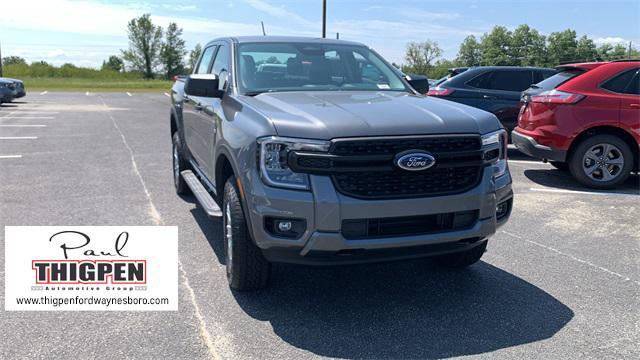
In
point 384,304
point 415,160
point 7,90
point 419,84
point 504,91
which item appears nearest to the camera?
point 415,160

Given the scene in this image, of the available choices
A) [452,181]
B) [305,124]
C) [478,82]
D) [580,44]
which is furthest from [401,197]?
[580,44]

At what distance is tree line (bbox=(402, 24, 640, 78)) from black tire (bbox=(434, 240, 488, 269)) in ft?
271

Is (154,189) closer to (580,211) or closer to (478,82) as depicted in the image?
(580,211)

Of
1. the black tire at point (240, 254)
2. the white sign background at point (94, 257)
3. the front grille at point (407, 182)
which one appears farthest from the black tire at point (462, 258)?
the white sign background at point (94, 257)

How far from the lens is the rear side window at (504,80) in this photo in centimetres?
1084

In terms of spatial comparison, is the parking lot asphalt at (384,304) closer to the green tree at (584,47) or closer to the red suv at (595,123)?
the red suv at (595,123)

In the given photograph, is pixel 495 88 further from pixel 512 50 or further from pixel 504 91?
pixel 512 50

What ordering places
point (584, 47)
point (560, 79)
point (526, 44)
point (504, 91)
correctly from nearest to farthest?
point (560, 79) → point (504, 91) → point (584, 47) → point (526, 44)

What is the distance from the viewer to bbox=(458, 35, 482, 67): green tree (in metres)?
107

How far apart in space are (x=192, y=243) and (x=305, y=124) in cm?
223

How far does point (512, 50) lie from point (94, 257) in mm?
106499

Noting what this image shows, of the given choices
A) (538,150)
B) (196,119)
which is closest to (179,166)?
(196,119)

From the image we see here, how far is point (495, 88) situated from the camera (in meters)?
10.8

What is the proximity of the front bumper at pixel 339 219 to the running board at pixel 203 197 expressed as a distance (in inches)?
31.8
